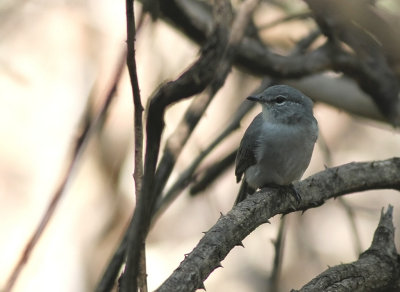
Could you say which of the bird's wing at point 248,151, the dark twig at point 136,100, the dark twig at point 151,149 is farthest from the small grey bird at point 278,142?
the dark twig at point 151,149

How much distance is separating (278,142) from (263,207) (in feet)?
3.78

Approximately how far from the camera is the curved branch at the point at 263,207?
2.53 metres

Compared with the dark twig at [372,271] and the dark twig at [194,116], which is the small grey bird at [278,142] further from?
the dark twig at [372,271]

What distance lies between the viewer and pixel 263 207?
3469mm

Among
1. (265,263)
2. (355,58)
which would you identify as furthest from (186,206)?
(355,58)

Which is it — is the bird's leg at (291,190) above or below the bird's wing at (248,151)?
below

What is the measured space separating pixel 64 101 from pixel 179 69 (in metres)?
2.46

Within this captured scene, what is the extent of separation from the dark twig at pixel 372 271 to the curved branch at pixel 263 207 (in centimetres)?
32

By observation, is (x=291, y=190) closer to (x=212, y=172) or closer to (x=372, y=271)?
(x=372, y=271)

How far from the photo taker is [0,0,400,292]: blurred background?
22.4 feet

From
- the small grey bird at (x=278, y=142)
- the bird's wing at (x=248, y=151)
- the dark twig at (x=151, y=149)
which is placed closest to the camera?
the dark twig at (x=151, y=149)

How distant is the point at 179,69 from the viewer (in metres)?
5.09

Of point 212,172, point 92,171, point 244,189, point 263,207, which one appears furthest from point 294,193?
point 92,171

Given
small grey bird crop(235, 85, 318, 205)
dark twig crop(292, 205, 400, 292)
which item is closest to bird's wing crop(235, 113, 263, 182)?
small grey bird crop(235, 85, 318, 205)
